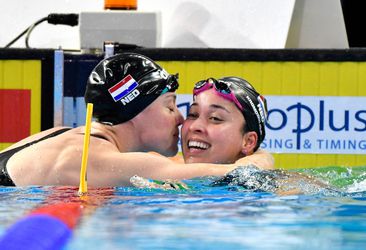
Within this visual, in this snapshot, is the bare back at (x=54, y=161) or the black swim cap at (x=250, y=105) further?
the black swim cap at (x=250, y=105)

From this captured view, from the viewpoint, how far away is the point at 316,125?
6.75 m

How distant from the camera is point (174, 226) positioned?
Result: 12.3 ft

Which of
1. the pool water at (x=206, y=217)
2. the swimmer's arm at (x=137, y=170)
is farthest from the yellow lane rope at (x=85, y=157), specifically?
the swimmer's arm at (x=137, y=170)

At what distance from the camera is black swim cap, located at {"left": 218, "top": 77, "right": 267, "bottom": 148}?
17.8ft

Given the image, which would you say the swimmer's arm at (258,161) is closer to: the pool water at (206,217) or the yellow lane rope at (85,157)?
the pool water at (206,217)

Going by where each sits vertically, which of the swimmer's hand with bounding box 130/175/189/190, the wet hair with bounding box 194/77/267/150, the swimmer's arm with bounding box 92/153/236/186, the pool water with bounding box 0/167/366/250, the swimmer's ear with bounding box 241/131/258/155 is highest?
the wet hair with bounding box 194/77/267/150

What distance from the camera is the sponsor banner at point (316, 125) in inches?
265

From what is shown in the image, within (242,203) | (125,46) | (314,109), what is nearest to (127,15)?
(125,46)

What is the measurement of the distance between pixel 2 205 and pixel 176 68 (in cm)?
271

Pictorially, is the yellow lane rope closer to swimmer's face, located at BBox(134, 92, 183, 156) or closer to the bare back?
the bare back

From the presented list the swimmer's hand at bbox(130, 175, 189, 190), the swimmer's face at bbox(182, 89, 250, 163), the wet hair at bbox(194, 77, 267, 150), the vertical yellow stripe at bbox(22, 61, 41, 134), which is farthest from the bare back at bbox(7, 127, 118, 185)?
the vertical yellow stripe at bbox(22, 61, 41, 134)

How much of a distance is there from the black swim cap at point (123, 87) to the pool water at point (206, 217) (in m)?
0.51

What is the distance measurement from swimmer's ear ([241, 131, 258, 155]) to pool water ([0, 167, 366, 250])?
0.55 m

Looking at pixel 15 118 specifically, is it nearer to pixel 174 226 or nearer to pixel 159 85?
pixel 159 85
